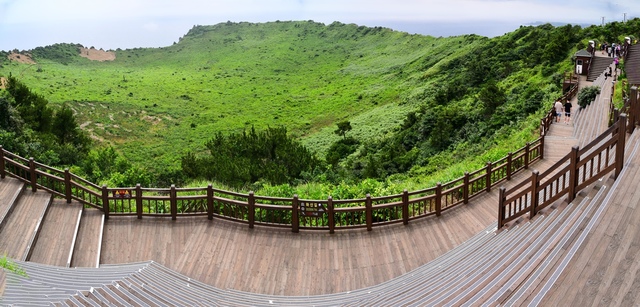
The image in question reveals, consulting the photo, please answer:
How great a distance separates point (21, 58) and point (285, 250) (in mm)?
98801

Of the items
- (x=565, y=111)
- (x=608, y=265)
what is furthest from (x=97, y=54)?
(x=608, y=265)

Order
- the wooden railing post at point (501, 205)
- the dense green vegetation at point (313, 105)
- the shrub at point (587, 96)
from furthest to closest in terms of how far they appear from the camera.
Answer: the dense green vegetation at point (313, 105) → the shrub at point (587, 96) → the wooden railing post at point (501, 205)

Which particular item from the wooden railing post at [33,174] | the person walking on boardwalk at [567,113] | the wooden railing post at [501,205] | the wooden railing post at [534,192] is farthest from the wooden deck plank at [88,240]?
the person walking on boardwalk at [567,113]

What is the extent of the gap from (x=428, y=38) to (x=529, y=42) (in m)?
45.7

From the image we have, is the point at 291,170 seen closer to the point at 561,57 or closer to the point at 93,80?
the point at 561,57

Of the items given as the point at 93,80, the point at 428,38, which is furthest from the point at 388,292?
the point at 428,38

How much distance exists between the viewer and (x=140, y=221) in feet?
39.0

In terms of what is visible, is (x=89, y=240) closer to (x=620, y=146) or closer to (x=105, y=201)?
(x=105, y=201)

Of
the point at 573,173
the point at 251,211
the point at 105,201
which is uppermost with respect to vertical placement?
the point at 573,173

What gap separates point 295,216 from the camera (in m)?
11.4

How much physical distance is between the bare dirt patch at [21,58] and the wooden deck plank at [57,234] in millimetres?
91799

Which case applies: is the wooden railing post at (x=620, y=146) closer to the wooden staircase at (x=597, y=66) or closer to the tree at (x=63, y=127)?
the wooden staircase at (x=597, y=66)

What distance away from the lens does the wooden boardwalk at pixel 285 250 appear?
32.7 feet

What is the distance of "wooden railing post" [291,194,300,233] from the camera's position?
11.4 metres
